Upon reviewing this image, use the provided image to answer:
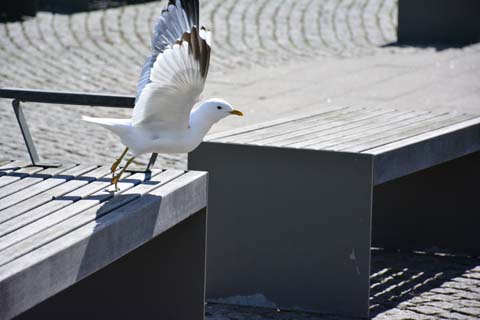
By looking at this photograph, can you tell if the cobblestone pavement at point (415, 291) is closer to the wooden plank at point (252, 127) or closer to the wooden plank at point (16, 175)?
the wooden plank at point (252, 127)

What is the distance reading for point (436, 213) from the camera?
6.92 metres

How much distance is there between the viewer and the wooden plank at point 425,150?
18.2 feet

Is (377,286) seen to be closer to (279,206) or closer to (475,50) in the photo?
(279,206)

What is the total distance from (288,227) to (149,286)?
3.10 feet

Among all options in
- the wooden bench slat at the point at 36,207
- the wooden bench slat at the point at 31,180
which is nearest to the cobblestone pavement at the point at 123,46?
the wooden bench slat at the point at 31,180

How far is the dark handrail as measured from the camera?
510 cm

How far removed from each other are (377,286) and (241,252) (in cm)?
91

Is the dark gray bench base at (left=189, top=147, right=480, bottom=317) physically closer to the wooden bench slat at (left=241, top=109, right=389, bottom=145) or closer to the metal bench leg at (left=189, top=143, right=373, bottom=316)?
the metal bench leg at (left=189, top=143, right=373, bottom=316)

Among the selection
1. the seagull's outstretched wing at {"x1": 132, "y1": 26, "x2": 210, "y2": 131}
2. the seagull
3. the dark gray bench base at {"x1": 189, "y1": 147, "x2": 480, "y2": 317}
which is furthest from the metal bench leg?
the seagull's outstretched wing at {"x1": 132, "y1": 26, "x2": 210, "y2": 131}

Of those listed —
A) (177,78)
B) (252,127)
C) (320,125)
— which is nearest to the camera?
(177,78)

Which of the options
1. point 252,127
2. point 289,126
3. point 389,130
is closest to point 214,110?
point 252,127

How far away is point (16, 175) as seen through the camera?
4.68 m

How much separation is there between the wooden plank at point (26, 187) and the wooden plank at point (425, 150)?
164cm

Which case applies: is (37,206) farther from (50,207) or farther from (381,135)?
(381,135)
